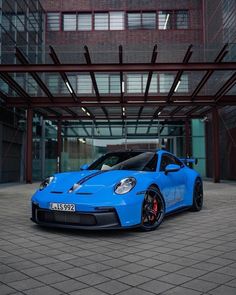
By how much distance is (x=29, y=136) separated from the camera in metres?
17.8

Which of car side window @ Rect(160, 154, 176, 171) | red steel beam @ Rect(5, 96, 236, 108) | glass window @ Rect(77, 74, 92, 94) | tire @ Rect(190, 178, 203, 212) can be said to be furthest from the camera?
glass window @ Rect(77, 74, 92, 94)

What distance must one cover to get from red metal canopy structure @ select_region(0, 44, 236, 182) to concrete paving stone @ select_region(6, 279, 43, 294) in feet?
32.7

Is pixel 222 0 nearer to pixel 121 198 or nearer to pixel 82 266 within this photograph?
pixel 121 198

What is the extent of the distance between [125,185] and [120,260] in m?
1.46

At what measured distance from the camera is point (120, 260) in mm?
3799

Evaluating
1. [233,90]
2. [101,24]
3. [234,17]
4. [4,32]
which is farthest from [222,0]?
[4,32]

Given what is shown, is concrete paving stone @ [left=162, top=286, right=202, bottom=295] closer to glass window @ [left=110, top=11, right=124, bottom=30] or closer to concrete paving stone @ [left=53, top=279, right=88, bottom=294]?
concrete paving stone @ [left=53, top=279, right=88, bottom=294]

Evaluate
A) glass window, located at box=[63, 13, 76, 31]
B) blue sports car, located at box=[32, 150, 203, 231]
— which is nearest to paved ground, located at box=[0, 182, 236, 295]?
blue sports car, located at box=[32, 150, 203, 231]

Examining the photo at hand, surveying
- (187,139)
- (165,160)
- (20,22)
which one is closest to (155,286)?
(165,160)

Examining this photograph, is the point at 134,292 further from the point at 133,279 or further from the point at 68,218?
the point at 68,218

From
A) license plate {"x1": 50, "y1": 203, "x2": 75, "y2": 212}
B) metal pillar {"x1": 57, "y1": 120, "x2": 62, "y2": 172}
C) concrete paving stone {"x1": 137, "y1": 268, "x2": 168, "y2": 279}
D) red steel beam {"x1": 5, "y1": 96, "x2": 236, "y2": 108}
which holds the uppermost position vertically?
red steel beam {"x1": 5, "y1": 96, "x2": 236, "y2": 108}

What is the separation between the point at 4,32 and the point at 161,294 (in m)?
16.8

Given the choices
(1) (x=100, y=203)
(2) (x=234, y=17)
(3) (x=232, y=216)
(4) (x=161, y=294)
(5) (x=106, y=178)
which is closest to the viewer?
(4) (x=161, y=294)

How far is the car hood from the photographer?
5117 mm
